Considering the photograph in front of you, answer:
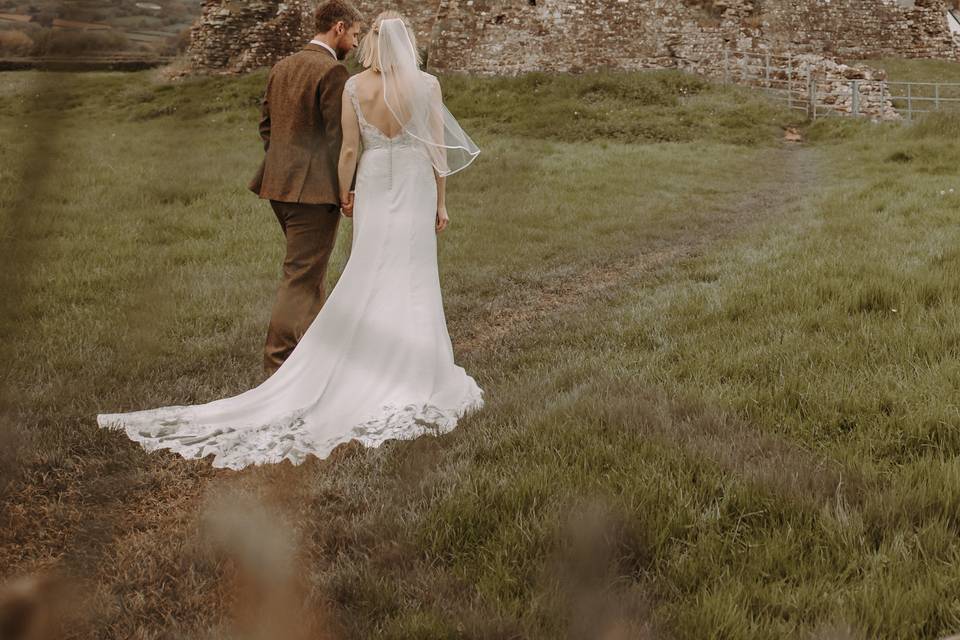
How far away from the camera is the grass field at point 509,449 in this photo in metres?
0.86

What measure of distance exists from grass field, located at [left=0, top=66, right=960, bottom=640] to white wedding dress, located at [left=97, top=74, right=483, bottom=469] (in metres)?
0.26

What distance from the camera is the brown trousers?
161 inches

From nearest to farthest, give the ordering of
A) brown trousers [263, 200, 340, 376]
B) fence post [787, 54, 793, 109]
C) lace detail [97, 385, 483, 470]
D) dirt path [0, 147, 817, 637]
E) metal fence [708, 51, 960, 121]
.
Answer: dirt path [0, 147, 817, 637], lace detail [97, 385, 483, 470], brown trousers [263, 200, 340, 376], metal fence [708, 51, 960, 121], fence post [787, 54, 793, 109]

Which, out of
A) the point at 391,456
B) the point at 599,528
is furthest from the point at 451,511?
the point at 599,528

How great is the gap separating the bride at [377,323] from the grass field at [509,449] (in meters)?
0.26

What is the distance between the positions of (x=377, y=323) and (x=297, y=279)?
55 cm

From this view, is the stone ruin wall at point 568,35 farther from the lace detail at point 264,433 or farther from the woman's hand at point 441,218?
the lace detail at point 264,433

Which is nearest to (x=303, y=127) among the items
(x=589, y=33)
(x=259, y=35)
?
(x=589, y=33)

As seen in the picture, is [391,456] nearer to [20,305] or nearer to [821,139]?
[20,305]

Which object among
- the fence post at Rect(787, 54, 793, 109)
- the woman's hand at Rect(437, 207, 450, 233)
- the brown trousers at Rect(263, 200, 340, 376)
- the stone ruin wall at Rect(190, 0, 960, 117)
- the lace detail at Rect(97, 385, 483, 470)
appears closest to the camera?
the lace detail at Rect(97, 385, 483, 470)

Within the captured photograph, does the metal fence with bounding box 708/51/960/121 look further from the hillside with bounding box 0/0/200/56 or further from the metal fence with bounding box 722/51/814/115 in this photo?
the hillside with bounding box 0/0/200/56

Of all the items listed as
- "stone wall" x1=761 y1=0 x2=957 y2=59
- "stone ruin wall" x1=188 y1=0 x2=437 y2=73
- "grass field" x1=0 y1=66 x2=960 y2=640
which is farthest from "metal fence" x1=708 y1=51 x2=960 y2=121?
"grass field" x1=0 y1=66 x2=960 y2=640

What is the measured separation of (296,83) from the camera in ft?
Answer: 12.3

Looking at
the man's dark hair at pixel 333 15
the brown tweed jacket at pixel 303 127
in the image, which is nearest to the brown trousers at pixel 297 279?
the brown tweed jacket at pixel 303 127
